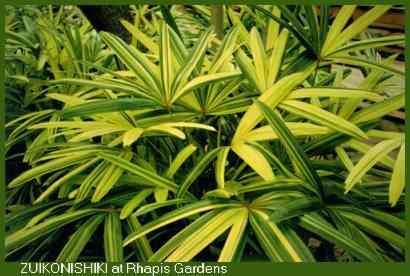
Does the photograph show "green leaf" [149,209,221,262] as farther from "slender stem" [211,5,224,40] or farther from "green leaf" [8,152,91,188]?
"slender stem" [211,5,224,40]

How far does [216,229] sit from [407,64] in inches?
20.0

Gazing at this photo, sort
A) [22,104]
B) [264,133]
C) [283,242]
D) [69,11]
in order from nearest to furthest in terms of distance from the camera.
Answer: [283,242] < [264,133] < [22,104] < [69,11]

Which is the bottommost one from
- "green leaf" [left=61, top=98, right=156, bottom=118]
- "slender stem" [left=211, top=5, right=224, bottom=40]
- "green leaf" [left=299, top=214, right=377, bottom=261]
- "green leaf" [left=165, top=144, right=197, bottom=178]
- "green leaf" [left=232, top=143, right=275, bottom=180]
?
"green leaf" [left=299, top=214, right=377, bottom=261]

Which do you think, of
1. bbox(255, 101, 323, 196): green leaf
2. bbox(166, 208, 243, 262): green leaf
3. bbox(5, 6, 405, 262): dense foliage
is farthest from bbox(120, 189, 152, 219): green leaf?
bbox(255, 101, 323, 196): green leaf

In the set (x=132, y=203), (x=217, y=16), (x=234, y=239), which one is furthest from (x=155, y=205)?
(x=217, y=16)

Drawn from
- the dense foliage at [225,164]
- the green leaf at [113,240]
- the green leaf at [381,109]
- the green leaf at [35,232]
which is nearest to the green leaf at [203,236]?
the dense foliage at [225,164]

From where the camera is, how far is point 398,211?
86cm

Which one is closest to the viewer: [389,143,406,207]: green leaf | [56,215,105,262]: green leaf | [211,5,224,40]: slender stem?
[389,143,406,207]: green leaf

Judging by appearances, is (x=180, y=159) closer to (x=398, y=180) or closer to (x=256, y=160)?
(x=256, y=160)

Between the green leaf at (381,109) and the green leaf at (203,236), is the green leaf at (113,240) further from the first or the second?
the green leaf at (381,109)

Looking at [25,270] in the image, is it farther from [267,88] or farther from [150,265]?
[267,88]

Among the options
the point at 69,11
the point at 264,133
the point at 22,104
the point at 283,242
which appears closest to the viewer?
the point at 283,242

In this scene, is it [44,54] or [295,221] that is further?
[44,54]

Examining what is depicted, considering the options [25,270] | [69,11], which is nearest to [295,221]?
[25,270]
